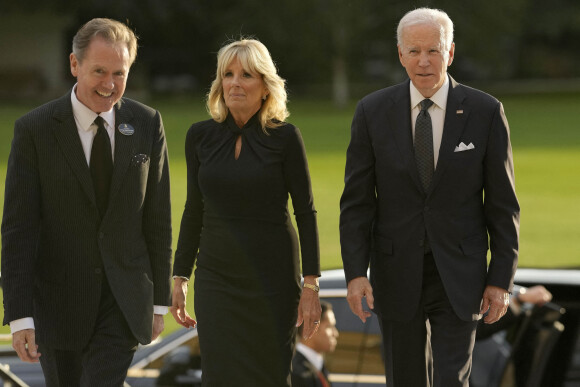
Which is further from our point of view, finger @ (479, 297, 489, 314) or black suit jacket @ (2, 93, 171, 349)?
finger @ (479, 297, 489, 314)

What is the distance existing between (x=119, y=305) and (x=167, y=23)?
5127 cm

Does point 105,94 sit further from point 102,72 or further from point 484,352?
point 484,352

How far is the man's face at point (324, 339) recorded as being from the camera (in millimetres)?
4627

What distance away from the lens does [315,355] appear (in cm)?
463

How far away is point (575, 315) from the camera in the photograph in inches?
169

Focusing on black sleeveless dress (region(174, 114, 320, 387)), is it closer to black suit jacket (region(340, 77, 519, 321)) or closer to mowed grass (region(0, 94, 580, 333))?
black suit jacket (region(340, 77, 519, 321))

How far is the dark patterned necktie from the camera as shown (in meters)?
4.05

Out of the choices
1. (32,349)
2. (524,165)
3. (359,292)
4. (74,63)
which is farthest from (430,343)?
(524,165)

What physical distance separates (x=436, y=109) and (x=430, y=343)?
0.90 m

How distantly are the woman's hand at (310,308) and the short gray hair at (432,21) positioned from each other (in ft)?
3.33

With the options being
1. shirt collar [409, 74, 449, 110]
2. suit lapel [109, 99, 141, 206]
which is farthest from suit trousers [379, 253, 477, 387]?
suit lapel [109, 99, 141, 206]

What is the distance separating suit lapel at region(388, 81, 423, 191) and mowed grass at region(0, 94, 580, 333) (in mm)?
3222

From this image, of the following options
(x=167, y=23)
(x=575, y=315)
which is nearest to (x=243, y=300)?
(x=575, y=315)

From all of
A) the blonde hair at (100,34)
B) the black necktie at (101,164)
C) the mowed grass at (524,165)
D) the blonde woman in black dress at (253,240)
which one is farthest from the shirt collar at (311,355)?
the mowed grass at (524,165)
